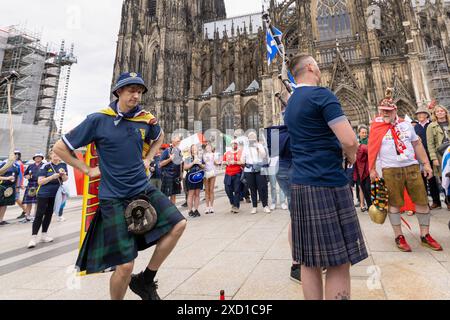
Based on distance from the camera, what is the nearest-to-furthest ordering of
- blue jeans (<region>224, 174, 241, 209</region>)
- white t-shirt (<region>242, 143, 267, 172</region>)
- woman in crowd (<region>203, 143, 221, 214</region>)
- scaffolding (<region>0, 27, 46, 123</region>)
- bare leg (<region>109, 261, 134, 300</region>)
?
1. bare leg (<region>109, 261, 134, 300</region>)
2. white t-shirt (<region>242, 143, 267, 172</region>)
3. blue jeans (<region>224, 174, 241, 209</region>)
4. woman in crowd (<region>203, 143, 221, 214</region>)
5. scaffolding (<region>0, 27, 46, 123</region>)

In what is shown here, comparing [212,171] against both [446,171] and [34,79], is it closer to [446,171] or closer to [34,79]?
[446,171]

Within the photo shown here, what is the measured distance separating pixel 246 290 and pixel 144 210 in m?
1.21

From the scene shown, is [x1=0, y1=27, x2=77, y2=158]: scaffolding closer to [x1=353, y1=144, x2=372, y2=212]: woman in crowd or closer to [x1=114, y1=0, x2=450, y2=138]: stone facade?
[x1=114, y1=0, x2=450, y2=138]: stone facade

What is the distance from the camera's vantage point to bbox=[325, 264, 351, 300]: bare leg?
4.80 ft

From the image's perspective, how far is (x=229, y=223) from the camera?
539 cm

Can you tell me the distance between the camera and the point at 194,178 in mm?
6305

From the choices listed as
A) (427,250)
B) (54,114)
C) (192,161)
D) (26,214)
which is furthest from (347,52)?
(54,114)

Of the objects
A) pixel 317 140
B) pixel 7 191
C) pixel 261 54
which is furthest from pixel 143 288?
pixel 261 54

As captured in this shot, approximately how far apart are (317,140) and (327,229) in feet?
1.79

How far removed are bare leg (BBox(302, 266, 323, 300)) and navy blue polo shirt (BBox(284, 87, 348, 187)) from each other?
53 cm

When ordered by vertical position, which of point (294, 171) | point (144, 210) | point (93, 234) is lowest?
point (93, 234)

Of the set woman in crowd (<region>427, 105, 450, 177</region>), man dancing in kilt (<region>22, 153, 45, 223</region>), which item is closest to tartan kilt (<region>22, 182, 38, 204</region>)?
A: man dancing in kilt (<region>22, 153, 45, 223</region>)

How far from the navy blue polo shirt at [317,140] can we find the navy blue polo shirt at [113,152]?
3.86 feet
